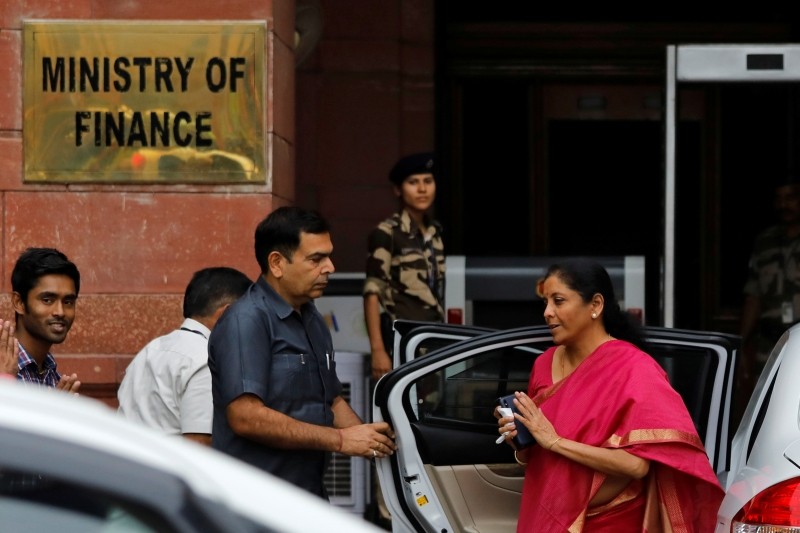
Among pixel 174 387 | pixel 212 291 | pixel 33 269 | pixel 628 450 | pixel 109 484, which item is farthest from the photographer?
pixel 212 291

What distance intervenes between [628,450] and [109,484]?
287cm

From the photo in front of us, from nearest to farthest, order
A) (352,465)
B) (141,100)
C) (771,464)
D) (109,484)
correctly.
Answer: (109,484) → (771,464) → (141,100) → (352,465)

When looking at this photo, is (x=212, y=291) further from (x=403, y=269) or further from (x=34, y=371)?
(x=403, y=269)

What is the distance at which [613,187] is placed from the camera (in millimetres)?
11250

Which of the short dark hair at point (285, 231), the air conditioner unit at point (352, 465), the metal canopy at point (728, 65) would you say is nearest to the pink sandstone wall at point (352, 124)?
the air conditioner unit at point (352, 465)

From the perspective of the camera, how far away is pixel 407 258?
772 centimetres

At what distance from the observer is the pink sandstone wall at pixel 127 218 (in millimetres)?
7516

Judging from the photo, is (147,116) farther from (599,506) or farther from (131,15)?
(599,506)

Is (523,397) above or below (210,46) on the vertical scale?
below

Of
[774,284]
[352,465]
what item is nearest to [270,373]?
[352,465]

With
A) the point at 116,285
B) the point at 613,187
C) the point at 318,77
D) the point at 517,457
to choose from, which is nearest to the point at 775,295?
the point at 613,187

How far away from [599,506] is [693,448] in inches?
13.9

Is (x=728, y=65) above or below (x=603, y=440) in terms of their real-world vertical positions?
above

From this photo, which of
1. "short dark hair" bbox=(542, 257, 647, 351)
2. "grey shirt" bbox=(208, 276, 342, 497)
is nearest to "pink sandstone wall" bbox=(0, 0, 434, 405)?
"grey shirt" bbox=(208, 276, 342, 497)
